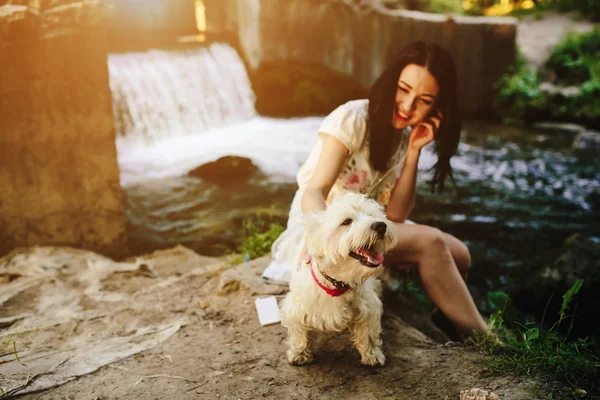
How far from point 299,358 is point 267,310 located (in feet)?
1.98

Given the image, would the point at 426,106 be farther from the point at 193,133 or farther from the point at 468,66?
Answer: the point at 468,66

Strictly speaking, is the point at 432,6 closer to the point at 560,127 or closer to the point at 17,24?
the point at 560,127

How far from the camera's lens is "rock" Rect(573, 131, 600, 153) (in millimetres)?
9141

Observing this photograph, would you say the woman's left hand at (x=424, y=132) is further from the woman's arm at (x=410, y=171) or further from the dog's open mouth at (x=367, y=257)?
the dog's open mouth at (x=367, y=257)

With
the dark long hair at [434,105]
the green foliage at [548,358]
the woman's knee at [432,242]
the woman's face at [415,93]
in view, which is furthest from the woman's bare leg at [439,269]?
the woman's face at [415,93]

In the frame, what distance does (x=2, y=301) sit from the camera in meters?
3.43

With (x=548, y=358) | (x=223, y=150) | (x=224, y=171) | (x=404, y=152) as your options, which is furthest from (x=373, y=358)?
(x=223, y=150)

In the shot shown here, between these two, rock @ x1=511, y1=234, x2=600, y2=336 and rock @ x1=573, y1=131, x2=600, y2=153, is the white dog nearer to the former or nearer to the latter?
rock @ x1=511, y1=234, x2=600, y2=336

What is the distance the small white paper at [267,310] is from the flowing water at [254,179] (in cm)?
161

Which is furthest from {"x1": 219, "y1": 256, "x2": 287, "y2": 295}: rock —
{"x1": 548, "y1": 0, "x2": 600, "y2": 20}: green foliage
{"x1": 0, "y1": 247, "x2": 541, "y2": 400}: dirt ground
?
{"x1": 548, "y1": 0, "x2": 600, "y2": 20}: green foliage

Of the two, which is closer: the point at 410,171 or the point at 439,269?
the point at 439,269

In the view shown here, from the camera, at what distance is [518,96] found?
1109 cm

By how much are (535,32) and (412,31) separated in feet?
21.9

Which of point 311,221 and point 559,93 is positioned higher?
point 311,221
